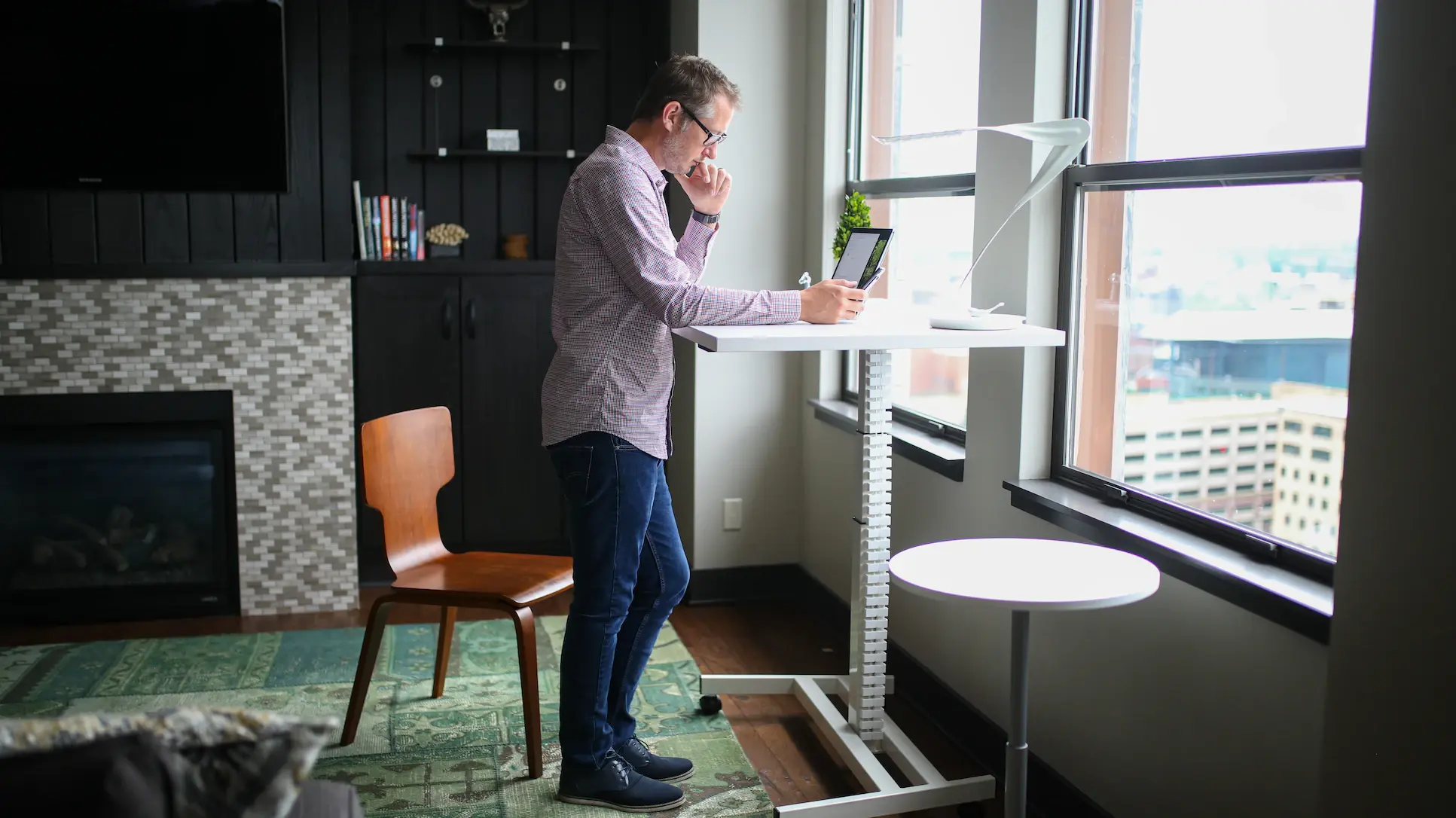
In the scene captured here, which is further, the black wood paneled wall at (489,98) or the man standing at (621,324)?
the black wood paneled wall at (489,98)

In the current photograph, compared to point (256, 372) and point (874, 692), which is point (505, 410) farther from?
point (874, 692)

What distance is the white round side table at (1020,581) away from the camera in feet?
5.89

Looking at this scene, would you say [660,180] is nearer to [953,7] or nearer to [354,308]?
[953,7]

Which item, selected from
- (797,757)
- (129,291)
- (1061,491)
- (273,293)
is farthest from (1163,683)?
(129,291)

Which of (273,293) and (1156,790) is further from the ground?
(273,293)

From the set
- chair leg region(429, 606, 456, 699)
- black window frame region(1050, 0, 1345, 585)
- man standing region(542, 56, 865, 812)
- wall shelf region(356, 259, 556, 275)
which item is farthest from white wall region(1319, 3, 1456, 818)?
wall shelf region(356, 259, 556, 275)

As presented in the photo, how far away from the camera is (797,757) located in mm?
2824

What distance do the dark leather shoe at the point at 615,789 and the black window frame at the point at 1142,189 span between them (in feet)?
3.51

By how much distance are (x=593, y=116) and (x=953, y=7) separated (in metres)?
1.77

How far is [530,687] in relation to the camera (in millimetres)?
2643

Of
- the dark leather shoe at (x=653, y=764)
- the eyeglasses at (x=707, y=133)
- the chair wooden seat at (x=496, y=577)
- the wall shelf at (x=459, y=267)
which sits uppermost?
the eyeglasses at (x=707, y=133)

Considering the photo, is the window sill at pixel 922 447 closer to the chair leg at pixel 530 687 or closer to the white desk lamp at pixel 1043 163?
the white desk lamp at pixel 1043 163

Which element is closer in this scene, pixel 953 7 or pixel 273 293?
pixel 953 7

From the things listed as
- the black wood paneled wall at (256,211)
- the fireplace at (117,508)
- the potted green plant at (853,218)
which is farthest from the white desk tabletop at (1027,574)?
the fireplace at (117,508)
